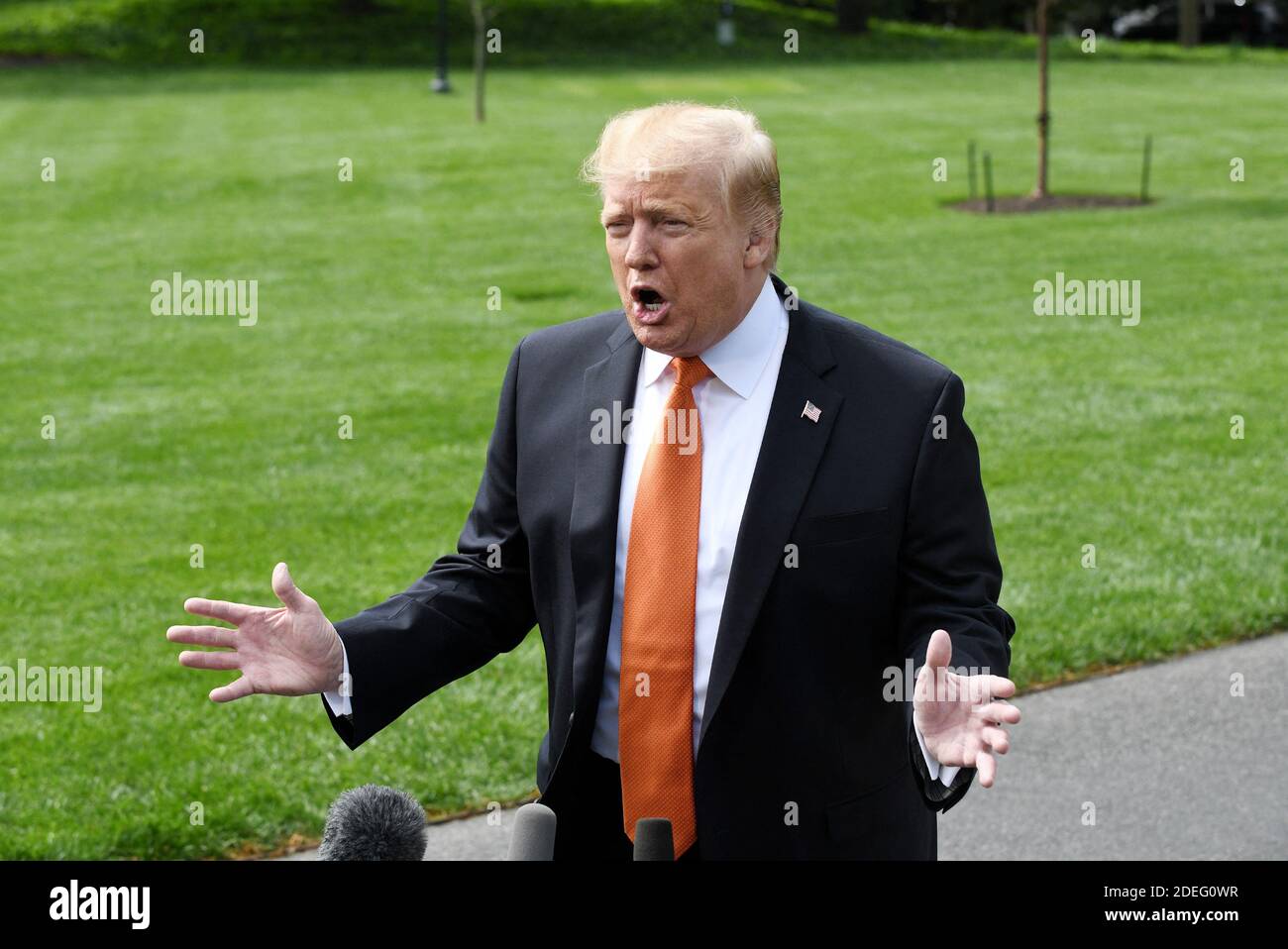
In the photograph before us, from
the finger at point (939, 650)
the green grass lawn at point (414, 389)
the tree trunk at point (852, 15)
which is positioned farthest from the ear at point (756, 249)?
the tree trunk at point (852, 15)

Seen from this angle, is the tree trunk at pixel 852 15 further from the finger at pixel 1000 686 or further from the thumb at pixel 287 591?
the finger at pixel 1000 686

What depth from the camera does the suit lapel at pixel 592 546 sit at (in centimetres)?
323

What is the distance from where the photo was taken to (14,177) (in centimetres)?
2528

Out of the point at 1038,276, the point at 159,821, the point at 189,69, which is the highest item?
the point at 189,69

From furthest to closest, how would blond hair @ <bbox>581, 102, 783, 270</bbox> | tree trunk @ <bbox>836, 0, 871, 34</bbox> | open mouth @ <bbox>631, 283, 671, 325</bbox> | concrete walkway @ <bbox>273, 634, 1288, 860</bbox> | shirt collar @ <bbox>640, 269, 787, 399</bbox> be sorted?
1. tree trunk @ <bbox>836, 0, 871, 34</bbox>
2. concrete walkway @ <bbox>273, 634, 1288, 860</bbox>
3. shirt collar @ <bbox>640, 269, 787, 399</bbox>
4. open mouth @ <bbox>631, 283, 671, 325</bbox>
5. blond hair @ <bbox>581, 102, 783, 270</bbox>

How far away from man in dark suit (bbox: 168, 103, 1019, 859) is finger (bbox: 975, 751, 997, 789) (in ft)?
0.49

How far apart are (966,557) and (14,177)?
2483 cm

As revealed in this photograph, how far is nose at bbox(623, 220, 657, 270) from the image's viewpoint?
3.08 meters

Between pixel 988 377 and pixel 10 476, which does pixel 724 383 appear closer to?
pixel 10 476

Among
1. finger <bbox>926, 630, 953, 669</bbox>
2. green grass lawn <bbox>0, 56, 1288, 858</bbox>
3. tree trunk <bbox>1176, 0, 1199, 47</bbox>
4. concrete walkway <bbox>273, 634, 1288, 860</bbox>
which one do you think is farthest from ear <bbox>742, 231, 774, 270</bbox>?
tree trunk <bbox>1176, 0, 1199, 47</bbox>

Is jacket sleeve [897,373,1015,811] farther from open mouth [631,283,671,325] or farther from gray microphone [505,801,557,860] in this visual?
gray microphone [505,801,557,860]

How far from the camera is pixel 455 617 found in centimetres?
349

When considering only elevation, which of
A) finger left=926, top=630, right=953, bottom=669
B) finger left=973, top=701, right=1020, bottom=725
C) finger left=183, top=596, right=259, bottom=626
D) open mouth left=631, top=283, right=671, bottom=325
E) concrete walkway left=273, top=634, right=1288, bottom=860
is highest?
open mouth left=631, top=283, right=671, bottom=325
